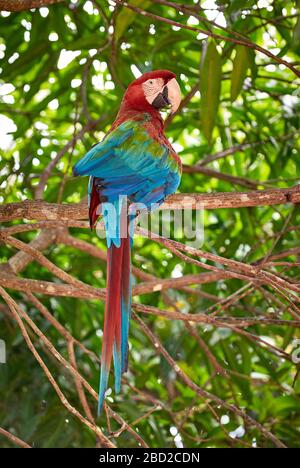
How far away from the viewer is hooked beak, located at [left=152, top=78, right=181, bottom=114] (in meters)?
1.96

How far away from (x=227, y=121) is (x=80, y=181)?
2.44 ft

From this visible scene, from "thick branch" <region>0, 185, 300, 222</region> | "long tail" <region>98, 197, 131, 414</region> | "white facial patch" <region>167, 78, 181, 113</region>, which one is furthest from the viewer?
"white facial patch" <region>167, 78, 181, 113</region>

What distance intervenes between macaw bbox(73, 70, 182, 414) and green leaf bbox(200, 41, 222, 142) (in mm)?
386

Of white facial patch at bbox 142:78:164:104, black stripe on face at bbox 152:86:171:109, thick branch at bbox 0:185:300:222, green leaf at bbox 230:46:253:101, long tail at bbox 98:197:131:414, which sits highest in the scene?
green leaf at bbox 230:46:253:101

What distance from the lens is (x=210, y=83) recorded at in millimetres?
2205

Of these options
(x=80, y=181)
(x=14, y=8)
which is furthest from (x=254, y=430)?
(x=14, y=8)

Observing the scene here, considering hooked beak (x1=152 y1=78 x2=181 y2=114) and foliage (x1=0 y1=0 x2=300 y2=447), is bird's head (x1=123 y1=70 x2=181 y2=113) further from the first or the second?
foliage (x1=0 y1=0 x2=300 y2=447)

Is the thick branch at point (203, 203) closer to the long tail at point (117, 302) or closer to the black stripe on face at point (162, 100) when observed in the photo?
the long tail at point (117, 302)

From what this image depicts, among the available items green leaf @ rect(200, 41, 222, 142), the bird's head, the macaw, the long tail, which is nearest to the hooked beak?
the bird's head

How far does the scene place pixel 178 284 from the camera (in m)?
2.22

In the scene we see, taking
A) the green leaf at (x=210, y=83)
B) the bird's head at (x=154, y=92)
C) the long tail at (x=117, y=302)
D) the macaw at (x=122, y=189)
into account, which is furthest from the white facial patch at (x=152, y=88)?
the long tail at (x=117, y=302)

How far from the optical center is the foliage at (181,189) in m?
2.31

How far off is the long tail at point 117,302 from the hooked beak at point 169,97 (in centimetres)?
44

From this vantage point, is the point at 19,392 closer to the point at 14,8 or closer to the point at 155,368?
the point at 155,368
